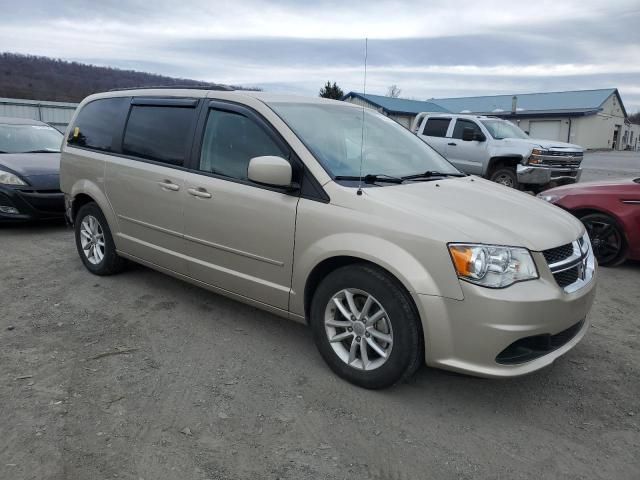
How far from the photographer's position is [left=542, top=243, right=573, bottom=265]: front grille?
3.03 m

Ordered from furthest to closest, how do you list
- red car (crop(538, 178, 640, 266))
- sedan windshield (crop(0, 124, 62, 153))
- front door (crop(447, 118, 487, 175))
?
front door (crop(447, 118, 487, 175)), sedan windshield (crop(0, 124, 62, 153)), red car (crop(538, 178, 640, 266))

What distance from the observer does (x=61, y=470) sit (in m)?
2.52

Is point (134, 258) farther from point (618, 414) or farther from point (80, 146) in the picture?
point (618, 414)

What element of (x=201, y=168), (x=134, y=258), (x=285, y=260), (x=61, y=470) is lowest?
(x=61, y=470)

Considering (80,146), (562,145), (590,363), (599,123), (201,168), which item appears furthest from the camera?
(599,123)

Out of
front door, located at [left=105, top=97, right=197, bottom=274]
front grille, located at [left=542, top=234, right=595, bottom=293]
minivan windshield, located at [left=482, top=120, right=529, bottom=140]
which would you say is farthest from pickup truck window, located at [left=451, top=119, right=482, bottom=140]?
front grille, located at [left=542, top=234, right=595, bottom=293]

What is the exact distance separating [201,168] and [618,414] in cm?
324

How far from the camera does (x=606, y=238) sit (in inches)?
248

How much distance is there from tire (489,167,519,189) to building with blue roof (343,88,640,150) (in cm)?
2894

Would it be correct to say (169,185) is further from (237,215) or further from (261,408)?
(261,408)

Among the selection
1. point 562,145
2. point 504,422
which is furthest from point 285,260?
point 562,145

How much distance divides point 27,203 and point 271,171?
532 cm

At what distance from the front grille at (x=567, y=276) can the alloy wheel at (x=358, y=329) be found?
1.00m

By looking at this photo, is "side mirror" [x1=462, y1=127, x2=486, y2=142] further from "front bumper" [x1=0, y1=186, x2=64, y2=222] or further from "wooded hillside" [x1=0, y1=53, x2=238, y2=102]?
"wooded hillside" [x1=0, y1=53, x2=238, y2=102]
